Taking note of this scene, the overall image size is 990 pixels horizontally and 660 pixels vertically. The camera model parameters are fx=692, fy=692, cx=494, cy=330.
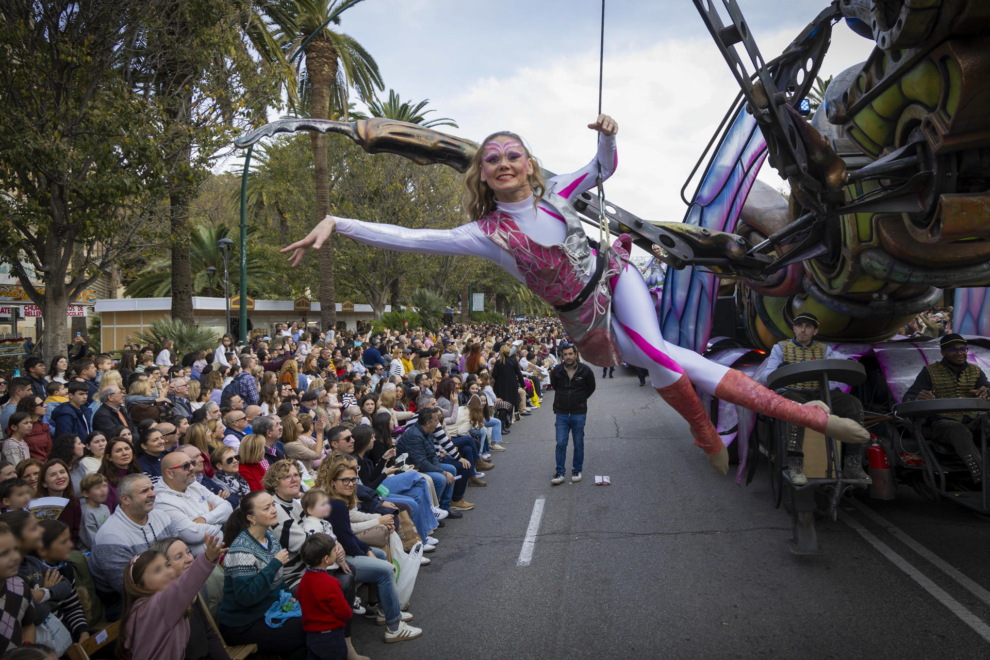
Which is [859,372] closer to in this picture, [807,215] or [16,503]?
[807,215]

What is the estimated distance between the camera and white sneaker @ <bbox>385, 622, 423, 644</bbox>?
470cm

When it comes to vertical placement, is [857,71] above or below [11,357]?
above

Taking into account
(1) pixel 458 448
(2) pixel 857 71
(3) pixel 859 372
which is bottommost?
(1) pixel 458 448

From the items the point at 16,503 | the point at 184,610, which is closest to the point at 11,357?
the point at 16,503

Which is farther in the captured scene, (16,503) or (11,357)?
(11,357)

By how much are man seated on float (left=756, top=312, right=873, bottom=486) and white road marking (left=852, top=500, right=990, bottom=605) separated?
80 centimetres

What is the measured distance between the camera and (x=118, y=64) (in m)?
11.2

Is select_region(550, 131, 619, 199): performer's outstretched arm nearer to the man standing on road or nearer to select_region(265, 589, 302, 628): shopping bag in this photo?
select_region(265, 589, 302, 628): shopping bag

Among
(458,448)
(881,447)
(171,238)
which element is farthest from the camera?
(171,238)

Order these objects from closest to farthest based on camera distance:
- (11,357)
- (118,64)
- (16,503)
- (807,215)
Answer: (16,503) → (807,215) → (118,64) → (11,357)

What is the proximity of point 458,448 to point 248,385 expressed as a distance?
2991 millimetres

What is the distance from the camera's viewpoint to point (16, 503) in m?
4.02

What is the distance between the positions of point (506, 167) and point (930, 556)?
187 inches

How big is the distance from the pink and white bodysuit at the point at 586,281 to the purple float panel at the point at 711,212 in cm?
229
